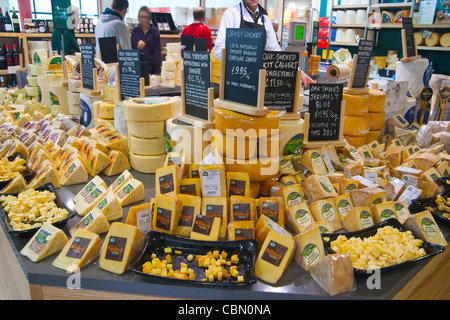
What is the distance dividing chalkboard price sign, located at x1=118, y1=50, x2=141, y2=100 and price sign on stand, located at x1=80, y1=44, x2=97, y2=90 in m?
0.33

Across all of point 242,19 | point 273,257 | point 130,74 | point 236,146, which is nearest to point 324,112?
point 236,146

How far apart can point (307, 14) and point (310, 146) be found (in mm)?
8612

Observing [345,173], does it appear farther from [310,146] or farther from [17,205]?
[17,205]

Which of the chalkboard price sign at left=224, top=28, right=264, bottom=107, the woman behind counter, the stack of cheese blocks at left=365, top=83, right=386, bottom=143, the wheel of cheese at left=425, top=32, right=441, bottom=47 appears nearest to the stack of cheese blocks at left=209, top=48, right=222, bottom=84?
the stack of cheese blocks at left=365, top=83, right=386, bottom=143

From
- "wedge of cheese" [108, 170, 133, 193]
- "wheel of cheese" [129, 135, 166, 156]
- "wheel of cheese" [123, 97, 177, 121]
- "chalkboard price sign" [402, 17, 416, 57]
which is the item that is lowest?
"wedge of cheese" [108, 170, 133, 193]

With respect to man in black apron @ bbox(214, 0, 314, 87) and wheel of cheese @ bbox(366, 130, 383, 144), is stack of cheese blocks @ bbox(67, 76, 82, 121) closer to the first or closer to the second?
man in black apron @ bbox(214, 0, 314, 87)

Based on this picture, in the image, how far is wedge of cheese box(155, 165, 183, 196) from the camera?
169 centimetres

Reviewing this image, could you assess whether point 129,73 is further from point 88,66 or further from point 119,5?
point 119,5

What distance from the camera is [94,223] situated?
5.08ft

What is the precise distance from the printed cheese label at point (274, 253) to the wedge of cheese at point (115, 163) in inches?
47.6

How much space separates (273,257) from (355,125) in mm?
1520

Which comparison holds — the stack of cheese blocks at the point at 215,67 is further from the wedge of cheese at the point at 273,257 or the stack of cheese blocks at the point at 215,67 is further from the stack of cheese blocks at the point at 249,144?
the wedge of cheese at the point at 273,257

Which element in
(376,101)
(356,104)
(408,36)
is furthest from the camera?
(408,36)
